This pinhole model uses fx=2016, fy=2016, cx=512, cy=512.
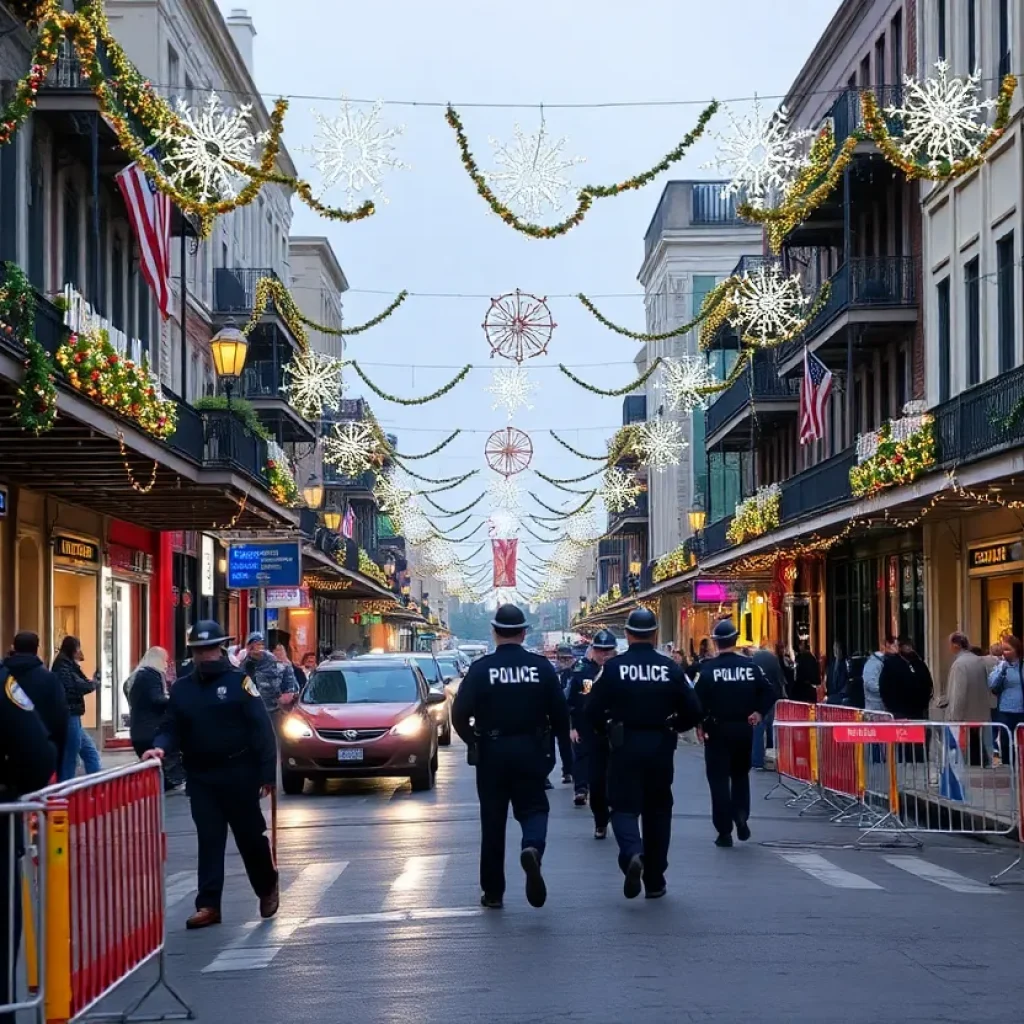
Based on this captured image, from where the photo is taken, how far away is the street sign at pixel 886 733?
57.8 feet

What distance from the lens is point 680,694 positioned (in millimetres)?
12891

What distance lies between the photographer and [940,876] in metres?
14.6

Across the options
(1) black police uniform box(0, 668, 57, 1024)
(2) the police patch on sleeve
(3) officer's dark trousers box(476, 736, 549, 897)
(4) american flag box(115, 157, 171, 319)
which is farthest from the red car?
(2) the police patch on sleeve

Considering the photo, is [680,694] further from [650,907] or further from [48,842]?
[48,842]

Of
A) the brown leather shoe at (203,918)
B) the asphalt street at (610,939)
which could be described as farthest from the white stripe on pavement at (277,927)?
the brown leather shoe at (203,918)

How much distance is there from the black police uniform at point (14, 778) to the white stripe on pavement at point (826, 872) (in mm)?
6795

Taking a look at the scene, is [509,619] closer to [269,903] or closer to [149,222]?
[269,903]

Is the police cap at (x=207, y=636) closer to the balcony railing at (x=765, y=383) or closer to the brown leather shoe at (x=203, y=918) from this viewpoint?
the brown leather shoe at (x=203, y=918)

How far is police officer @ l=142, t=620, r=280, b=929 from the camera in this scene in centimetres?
1175

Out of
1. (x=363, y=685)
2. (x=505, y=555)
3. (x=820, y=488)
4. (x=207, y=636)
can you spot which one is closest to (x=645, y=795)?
(x=207, y=636)

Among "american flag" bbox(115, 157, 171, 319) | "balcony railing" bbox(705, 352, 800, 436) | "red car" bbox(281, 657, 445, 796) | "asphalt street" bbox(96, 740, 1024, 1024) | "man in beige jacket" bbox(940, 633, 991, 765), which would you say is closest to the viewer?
"asphalt street" bbox(96, 740, 1024, 1024)

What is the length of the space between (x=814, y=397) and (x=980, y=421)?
9796 millimetres

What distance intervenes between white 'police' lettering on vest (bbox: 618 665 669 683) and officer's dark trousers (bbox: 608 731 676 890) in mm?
338

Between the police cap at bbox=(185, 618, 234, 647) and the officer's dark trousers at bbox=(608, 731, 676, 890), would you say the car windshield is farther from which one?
the police cap at bbox=(185, 618, 234, 647)
